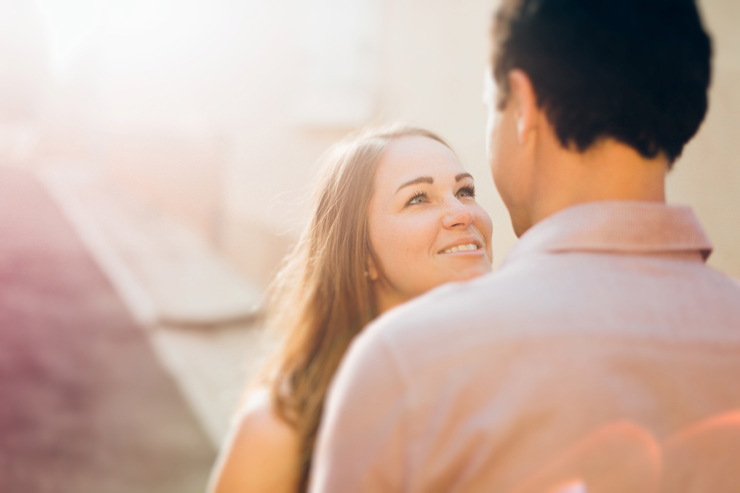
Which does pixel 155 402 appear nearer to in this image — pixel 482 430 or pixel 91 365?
pixel 91 365

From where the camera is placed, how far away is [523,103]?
80 cm

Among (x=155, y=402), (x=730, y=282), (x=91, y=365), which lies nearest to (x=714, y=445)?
(x=730, y=282)

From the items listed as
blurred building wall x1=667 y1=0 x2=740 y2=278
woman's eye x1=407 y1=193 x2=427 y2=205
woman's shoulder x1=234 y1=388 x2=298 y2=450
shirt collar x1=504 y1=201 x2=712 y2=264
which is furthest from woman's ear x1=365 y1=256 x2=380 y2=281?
blurred building wall x1=667 y1=0 x2=740 y2=278

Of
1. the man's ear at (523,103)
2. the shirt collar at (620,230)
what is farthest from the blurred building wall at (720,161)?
A: the man's ear at (523,103)

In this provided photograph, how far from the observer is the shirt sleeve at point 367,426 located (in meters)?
0.66

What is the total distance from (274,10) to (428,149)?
539cm

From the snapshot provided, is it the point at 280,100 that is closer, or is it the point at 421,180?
the point at 421,180

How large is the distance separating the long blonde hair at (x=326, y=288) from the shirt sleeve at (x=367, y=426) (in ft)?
1.60

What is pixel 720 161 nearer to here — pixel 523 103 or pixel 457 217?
pixel 457 217

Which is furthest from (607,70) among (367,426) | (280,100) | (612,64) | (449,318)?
(280,100)

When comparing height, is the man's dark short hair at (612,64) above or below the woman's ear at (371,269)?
above

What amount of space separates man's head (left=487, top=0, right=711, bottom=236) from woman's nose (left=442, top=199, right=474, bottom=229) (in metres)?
Answer: 0.63

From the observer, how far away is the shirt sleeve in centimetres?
66

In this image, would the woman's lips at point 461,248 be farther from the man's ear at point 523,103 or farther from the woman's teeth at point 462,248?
the man's ear at point 523,103
